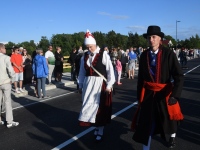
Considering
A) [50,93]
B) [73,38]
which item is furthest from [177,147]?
[73,38]

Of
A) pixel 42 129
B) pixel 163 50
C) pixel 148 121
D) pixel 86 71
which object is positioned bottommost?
pixel 42 129

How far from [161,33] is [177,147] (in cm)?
216

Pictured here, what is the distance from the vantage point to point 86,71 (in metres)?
5.54

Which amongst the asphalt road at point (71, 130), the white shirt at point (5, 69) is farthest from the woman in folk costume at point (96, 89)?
the white shirt at point (5, 69)

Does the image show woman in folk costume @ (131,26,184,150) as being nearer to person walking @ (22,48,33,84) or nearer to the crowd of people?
the crowd of people

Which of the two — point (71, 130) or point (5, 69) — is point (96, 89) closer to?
point (71, 130)

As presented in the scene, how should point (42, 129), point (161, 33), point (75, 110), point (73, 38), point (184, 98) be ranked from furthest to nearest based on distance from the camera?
1. point (73, 38)
2. point (184, 98)
3. point (75, 110)
4. point (42, 129)
5. point (161, 33)

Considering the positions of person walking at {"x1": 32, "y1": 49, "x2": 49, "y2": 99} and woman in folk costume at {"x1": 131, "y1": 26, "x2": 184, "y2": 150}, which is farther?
person walking at {"x1": 32, "y1": 49, "x2": 49, "y2": 99}

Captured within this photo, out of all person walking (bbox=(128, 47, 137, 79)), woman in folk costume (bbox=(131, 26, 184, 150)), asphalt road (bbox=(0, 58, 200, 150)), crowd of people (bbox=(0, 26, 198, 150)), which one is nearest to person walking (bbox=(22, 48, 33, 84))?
asphalt road (bbox=(0, 58, 200, 150))

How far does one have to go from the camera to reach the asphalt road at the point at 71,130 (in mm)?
5277

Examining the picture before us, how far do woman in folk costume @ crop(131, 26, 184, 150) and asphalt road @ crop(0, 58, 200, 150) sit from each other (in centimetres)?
88

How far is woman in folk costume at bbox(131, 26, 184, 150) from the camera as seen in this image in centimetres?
425

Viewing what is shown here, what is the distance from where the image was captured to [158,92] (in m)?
4.30

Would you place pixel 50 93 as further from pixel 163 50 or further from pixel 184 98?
pixel 163 50
